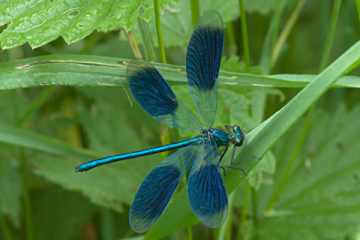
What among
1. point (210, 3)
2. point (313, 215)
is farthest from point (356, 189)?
point (210, 3)

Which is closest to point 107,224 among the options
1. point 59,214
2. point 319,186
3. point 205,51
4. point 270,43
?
point 59,214

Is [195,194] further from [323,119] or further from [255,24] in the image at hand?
[255,24]

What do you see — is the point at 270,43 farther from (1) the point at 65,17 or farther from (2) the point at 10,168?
(2) the point at 10,168

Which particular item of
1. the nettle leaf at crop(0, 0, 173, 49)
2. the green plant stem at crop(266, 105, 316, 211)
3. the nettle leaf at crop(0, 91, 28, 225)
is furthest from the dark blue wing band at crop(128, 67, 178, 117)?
the nettle leaf at crop(0, 91, 28, 225)

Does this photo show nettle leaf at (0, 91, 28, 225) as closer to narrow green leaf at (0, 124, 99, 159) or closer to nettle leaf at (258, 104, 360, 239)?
narrow green leaf at (0, 124, 99, 159)

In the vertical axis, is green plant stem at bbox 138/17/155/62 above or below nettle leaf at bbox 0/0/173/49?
below
